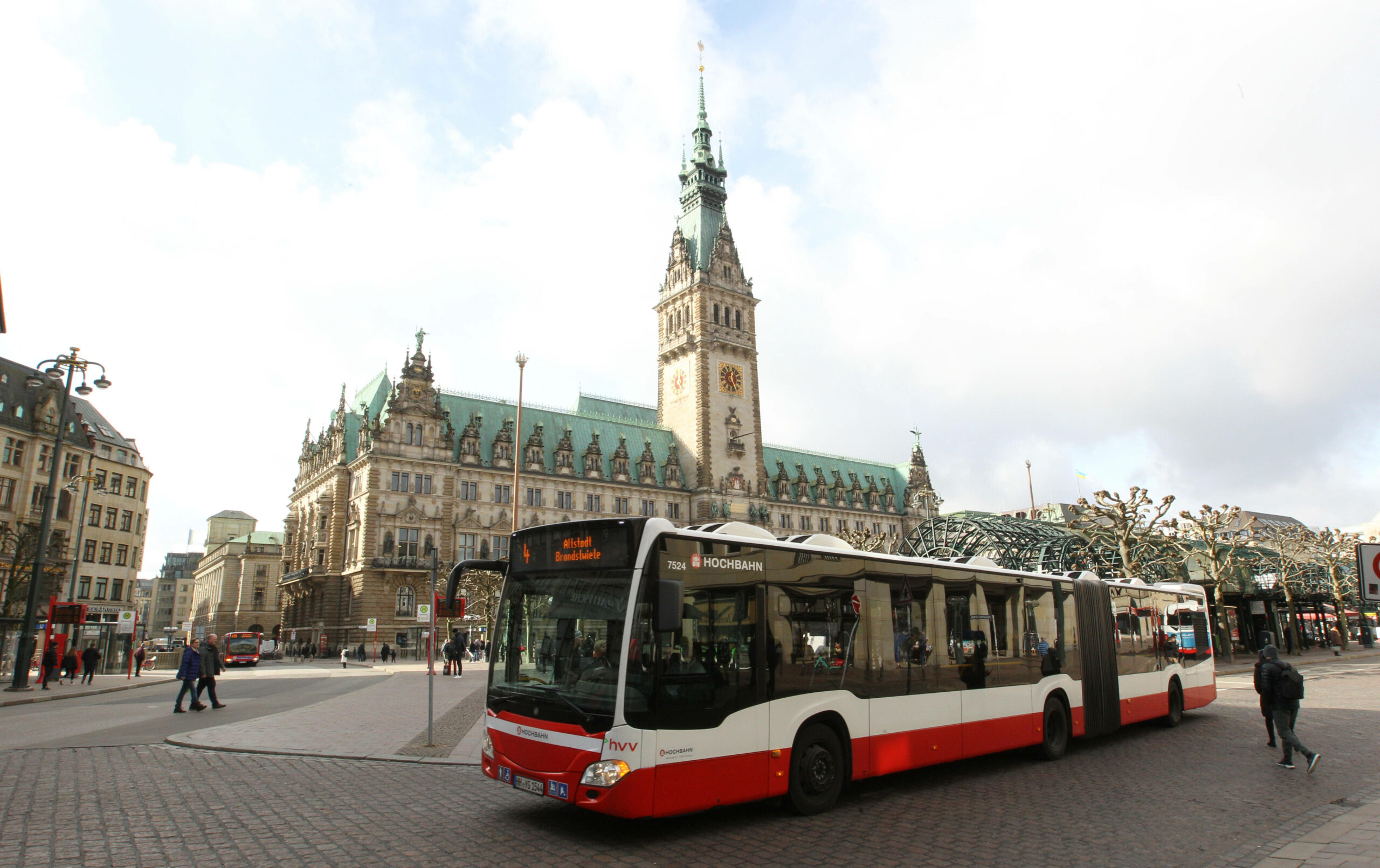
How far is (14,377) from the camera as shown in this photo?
5672cm

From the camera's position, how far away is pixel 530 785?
920 centimetres

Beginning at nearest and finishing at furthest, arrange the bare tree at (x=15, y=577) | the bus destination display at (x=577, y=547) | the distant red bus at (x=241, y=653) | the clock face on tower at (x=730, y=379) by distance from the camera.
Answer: the bus destination display at (x=577, y=547), the bare tree at (x=15, y=577), the distant red bus at (x=241, y=653), the clock face on tower at (x=730, y=379)

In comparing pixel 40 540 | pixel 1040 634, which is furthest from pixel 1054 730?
pixel 40 540

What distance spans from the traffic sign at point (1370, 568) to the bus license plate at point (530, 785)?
10.8 metres

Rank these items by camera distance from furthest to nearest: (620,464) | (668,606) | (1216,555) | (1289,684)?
(620,464) → (1216,555) → (1289,684) → (668,606)

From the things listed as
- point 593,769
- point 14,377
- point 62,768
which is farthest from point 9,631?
point 593,769

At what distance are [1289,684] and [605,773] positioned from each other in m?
11.1

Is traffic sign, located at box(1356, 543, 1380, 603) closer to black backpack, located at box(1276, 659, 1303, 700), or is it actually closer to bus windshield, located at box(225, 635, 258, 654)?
black backpack, located at box(1276, 659, 1303, 700)

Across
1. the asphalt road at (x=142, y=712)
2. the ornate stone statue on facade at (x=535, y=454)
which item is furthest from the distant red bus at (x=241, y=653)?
the ornate stone statue on facade at (x=535, y=454)

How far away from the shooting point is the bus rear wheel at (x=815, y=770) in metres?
10.1

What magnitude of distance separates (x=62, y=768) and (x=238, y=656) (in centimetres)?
5164

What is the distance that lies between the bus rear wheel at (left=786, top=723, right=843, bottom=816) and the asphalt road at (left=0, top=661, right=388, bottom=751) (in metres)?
13.1

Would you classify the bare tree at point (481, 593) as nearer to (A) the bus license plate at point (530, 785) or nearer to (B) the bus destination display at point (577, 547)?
(B) the bus destination display at point (577, 547)

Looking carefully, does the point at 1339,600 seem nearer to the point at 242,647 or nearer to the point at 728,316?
the point at 728,316
